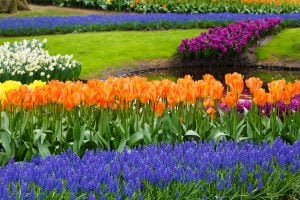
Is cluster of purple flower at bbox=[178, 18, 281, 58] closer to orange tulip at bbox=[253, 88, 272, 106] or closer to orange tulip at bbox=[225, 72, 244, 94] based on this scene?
orange tulip at bbox=[225, 72, 244, 94]

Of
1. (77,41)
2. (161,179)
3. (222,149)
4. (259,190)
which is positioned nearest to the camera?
(161,179)

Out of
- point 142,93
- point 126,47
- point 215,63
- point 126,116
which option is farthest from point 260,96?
point 126,47

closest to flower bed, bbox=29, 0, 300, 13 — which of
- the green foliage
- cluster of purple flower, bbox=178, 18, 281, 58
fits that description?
cluster of purple flower, bbox=178, 18, 281, 58

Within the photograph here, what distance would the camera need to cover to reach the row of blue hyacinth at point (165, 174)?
18.3ft

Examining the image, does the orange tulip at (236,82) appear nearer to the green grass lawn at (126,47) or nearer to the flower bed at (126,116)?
the flower bed at (126,116)

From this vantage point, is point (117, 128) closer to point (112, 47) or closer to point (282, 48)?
point (112, 47)

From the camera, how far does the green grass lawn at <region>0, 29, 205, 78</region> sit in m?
18.8

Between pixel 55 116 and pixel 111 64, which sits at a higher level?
pixel 55 116

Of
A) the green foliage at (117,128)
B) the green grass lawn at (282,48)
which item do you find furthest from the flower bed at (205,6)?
the green foliage at (117,128)

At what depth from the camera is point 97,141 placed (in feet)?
24.5

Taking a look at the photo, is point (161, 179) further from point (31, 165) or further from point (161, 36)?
point (161, 36)

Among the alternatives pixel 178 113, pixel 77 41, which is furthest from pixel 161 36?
pixel 178 113

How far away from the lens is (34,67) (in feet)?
44.5

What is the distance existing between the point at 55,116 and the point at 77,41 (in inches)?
542
